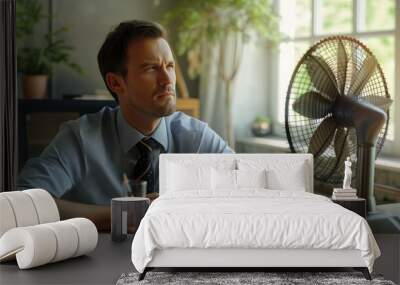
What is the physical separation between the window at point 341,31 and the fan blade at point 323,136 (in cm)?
53

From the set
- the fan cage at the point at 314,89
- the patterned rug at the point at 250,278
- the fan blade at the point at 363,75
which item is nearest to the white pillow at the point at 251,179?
the fan cage at the point at 314,89

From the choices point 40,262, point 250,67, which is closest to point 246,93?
point 250,67

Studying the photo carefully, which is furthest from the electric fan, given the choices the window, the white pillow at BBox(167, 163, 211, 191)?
the white pillow at BBox(167, 163, 211, 191)

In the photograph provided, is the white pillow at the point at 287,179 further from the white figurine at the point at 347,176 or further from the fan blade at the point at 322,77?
the fan blade at the point at 322,77

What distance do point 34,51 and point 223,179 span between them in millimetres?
1909

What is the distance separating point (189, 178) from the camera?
5988 mm

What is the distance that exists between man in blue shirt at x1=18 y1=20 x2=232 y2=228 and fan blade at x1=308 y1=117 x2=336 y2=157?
114 centimetres

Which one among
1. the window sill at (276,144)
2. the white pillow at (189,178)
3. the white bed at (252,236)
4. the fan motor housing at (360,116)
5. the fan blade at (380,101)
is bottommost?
→ the white bed at (252,236)

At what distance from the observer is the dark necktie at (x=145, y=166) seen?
6480 millimetres

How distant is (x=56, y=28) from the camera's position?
6.40 m

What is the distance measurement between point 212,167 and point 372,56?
4.90 ft

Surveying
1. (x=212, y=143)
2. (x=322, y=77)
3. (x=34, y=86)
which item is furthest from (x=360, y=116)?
(x=34, y=86)

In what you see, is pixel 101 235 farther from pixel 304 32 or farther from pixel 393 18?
pixel 393 18

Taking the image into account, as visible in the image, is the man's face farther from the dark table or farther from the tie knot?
the dark table
